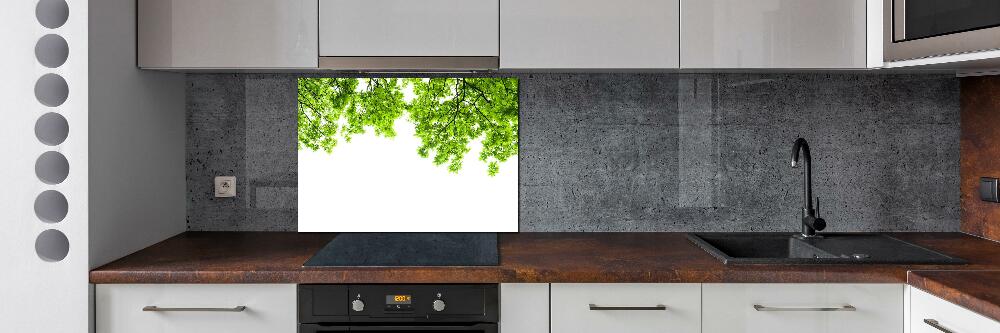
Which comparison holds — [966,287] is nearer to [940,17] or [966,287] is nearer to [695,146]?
[940,17]

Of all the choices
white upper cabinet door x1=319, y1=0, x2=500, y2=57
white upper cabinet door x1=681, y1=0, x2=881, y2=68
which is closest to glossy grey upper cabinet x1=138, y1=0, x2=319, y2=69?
white upper cabinet door x1=319, y1=0, x2=500, y2=57

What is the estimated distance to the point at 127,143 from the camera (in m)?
2.10

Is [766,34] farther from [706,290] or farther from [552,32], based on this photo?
[706,290]

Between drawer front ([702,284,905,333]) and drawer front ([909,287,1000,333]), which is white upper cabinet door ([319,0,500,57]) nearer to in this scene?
drawer front ([702,284,905,333])

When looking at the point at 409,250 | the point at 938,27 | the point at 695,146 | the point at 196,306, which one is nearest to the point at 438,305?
the point at 409,250

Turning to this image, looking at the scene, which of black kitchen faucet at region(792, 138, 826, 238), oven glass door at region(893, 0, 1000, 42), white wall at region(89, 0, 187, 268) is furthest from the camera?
black kitchen faucet at region(792, 138, 826, 238)

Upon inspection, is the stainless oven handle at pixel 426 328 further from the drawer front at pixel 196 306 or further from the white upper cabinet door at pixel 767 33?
the white upper cabinet door at pixel 767 33

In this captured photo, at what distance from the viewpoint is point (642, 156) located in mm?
2529

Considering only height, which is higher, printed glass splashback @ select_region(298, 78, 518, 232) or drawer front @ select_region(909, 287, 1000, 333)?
printed glass splashback @ select_region(298, 78, 518, 232)

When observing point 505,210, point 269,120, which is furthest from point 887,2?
point 269,120

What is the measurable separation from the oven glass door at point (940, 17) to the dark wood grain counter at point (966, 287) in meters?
0.62

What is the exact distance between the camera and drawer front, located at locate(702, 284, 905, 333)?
6.08 ft

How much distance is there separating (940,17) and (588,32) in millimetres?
935

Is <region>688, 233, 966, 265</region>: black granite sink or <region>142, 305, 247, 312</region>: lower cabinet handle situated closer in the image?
<region>142, 305, 247, 312</region>: lower cabinet handle
